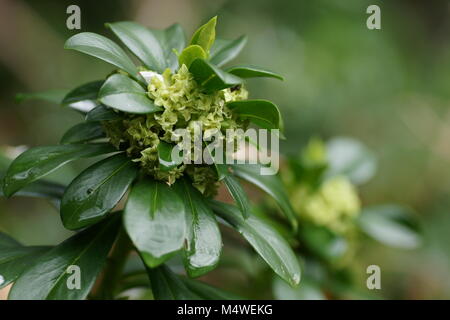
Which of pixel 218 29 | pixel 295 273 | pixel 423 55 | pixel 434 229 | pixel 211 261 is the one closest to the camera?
pixel 211 261

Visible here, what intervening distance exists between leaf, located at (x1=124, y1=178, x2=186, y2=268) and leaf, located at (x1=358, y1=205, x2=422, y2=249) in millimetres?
973

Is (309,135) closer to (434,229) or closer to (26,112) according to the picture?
(434,229)

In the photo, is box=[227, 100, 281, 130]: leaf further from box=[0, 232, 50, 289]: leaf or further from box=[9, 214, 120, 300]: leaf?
box=[0, 232, 50, 289]: leaf

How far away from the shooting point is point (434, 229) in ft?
9.33

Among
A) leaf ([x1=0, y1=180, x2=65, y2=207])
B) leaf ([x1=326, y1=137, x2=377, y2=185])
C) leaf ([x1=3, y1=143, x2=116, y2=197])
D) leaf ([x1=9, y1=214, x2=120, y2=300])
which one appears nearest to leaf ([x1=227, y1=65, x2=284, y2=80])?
leaf ([x1=3, y1=143, x2=116, y2=197])

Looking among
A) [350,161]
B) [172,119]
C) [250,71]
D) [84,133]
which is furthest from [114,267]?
[350,161]

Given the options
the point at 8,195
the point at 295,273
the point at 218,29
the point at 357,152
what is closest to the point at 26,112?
the point at 218,29

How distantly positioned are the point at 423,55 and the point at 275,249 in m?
3.05

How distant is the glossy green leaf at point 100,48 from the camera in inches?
33.1

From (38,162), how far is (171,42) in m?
0.38

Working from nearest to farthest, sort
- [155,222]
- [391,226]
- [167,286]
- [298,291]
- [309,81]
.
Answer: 1. [155,222]
2. [167,286]
3. [298,291]
4. [391,226]
5. [309,81]

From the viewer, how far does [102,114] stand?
899mm

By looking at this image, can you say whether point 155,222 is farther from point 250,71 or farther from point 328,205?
point 328,205
